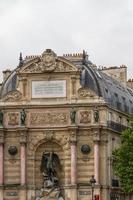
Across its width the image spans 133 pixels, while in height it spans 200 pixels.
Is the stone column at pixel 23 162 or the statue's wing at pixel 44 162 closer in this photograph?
the stone column at pixel 23 162

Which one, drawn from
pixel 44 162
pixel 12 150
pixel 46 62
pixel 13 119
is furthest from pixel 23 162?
pixel 46 62

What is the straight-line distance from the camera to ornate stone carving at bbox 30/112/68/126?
279 ft

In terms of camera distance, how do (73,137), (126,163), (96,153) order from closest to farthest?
(126,163) < (96,153) < (73,137)

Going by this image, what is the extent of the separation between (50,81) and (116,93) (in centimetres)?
799

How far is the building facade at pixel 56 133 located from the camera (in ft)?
275

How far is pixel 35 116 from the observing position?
85.6 m

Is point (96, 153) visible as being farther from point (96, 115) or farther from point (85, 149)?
point (96, 115)

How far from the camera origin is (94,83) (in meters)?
85.7

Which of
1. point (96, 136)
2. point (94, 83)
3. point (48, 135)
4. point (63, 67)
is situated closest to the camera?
point (96, 136)

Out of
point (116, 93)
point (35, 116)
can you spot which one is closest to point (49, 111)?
point (35, 116)

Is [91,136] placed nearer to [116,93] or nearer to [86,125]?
[86,125]

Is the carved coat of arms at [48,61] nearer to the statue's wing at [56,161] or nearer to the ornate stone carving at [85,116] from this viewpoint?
the ornate stone carving at [85,116]

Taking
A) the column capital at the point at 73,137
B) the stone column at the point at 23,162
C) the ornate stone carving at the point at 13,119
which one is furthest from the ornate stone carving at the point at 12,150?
the column capital at the point at 73,137

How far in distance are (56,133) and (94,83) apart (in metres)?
5.96
